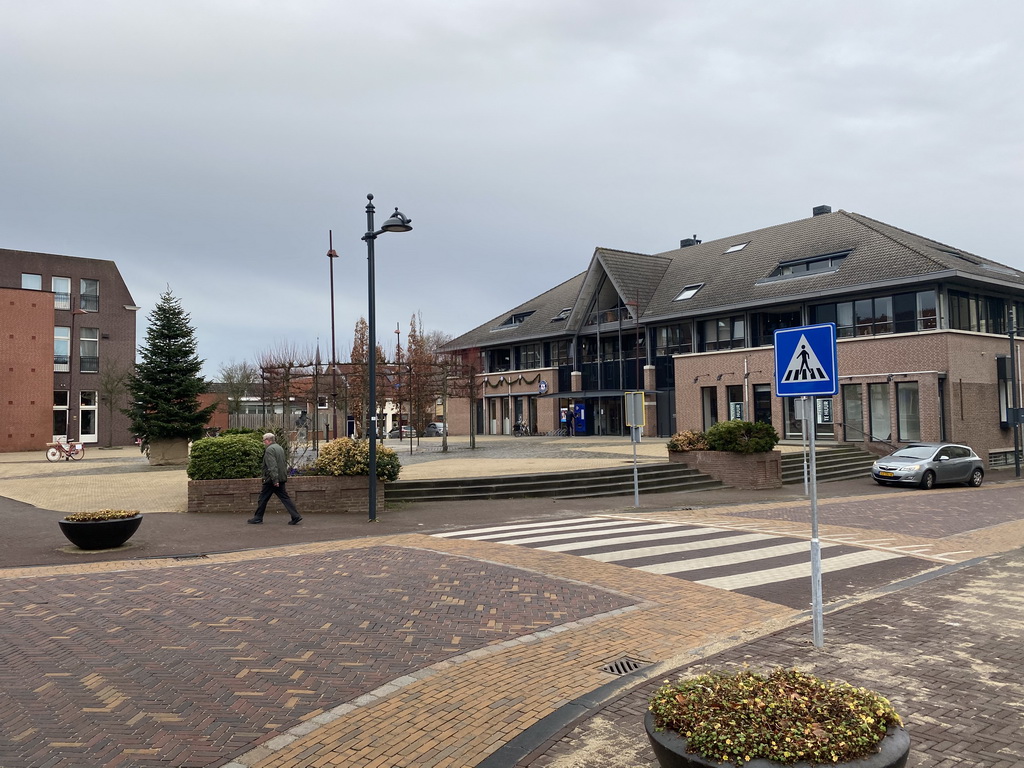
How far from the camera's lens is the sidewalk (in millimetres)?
4480

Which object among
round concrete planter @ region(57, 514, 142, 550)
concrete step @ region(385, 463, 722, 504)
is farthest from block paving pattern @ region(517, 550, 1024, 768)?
concrete step @ region(385, 463, 722, 504)

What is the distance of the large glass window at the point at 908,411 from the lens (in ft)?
99.3

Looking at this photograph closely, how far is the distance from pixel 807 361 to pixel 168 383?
27.6m

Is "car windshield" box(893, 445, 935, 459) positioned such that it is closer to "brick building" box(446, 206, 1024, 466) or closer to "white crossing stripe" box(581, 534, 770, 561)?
"brick building" box(446, 206, 1024, 466)

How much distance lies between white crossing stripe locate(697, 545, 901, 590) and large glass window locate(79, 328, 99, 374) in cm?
5204

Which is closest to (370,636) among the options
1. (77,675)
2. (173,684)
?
(173,684)

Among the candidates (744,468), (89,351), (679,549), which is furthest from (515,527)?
(89,351)

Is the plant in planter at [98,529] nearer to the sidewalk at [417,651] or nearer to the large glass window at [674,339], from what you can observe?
the sidewalk at [417,651]

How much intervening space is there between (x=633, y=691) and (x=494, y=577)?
3.84 meters

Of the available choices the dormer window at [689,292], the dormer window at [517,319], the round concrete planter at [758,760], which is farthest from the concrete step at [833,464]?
the dormer window at [517,319]

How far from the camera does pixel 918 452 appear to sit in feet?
77.8

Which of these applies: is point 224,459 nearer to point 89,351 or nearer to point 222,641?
point 222,641

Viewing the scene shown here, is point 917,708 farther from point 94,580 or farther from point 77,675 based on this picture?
point 94,580

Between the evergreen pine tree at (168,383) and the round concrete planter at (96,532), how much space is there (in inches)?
703
